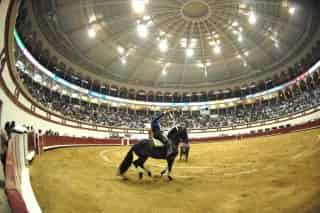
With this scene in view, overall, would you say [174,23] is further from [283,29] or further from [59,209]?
[59,209]

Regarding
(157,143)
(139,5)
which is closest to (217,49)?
(139,5)

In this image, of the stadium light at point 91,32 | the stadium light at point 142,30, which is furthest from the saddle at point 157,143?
the stadium light at point 142,30

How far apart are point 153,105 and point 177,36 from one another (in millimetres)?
14287

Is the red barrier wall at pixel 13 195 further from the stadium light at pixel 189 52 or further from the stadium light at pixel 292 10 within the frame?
the stadium light at pixel 189 52

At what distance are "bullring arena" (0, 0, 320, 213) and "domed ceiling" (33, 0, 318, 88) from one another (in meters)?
0.18

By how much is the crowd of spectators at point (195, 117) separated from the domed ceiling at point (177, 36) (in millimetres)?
5352

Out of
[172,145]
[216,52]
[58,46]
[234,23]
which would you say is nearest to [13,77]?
[172,145]

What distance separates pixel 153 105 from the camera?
49969 millimetres

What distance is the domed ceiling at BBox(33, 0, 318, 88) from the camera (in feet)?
107

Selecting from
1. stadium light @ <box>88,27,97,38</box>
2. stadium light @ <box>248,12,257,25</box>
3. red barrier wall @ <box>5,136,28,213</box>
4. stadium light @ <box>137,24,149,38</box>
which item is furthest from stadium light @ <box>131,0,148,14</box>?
red barrier wall @ <box>5,136,28,213</box>

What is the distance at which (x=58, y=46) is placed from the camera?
34844mm

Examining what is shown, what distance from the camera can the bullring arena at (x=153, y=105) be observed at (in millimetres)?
5934

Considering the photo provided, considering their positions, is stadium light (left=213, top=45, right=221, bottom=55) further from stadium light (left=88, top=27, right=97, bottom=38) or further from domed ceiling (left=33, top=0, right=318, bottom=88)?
stadium light (left=88, top=27, right=97, bottom=38)

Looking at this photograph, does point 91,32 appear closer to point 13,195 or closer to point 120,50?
point 120,50
